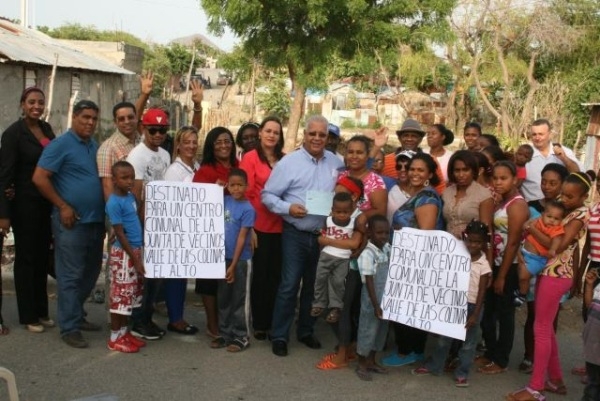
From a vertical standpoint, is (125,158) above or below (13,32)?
below

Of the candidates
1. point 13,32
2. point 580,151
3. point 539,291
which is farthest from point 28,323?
point 580,151

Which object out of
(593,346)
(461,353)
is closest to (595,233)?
(593,346)

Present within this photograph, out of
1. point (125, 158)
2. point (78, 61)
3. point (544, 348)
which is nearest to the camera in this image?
point (544, 348)

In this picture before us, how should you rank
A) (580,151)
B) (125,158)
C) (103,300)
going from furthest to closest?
1. (580,151)
2. (103,300)
3. (125,158)

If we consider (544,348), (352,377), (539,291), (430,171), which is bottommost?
(352,377)

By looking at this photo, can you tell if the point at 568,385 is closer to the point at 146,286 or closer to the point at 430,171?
the point at 430,171

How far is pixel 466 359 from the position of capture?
5039 mm

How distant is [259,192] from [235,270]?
70cm

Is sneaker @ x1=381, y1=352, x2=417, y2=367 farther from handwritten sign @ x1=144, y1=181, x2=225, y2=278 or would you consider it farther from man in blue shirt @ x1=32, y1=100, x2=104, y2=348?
man in blue shirt @ x1=32, y1=100, x2=104, y2=348

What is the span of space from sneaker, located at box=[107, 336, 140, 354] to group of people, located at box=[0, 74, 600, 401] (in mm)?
11

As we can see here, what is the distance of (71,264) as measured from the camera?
211 inches

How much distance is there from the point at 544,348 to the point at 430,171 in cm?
150

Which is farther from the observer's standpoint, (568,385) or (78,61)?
(78,61)

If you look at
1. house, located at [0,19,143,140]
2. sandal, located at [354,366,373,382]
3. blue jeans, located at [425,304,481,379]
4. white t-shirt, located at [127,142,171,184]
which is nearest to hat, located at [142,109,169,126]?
white t-shirt, located at [127,142,171,184]
